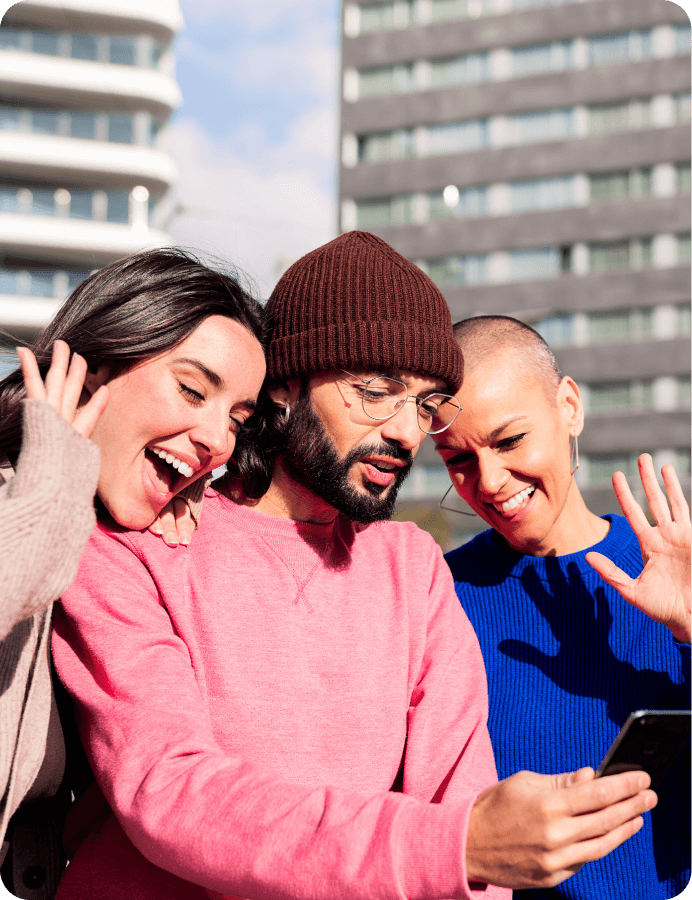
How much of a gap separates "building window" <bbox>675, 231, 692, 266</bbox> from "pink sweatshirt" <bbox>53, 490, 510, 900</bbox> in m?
41.2

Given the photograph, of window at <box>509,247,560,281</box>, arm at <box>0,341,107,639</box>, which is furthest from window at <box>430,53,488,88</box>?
arm at <box>0,341,107,639</box>

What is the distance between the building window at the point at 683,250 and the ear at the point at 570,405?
40.4 meters

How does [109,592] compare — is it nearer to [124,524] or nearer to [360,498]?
[124,524]

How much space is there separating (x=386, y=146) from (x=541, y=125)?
25.2 ft

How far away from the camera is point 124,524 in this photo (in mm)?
2355

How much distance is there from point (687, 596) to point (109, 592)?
5.37ft

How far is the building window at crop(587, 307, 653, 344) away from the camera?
40688mm

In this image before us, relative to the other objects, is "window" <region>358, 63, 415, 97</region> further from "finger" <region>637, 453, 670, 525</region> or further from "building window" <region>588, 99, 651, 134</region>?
"finger" <region>637, 453, 670, 525</region>

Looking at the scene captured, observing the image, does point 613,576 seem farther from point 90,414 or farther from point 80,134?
point 80,134

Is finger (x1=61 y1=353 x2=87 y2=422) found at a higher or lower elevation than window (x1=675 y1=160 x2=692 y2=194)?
higher

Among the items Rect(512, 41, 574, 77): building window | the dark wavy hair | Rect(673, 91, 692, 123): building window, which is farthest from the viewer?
Rect(512, 41, 574, 77): building window

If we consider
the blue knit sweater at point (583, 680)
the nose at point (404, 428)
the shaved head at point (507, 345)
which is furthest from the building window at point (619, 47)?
the nose at point (404, 428)

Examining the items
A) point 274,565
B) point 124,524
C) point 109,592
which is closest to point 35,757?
point 109,592

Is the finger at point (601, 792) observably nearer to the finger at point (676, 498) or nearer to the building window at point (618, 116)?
the finger at point (676, 498)
